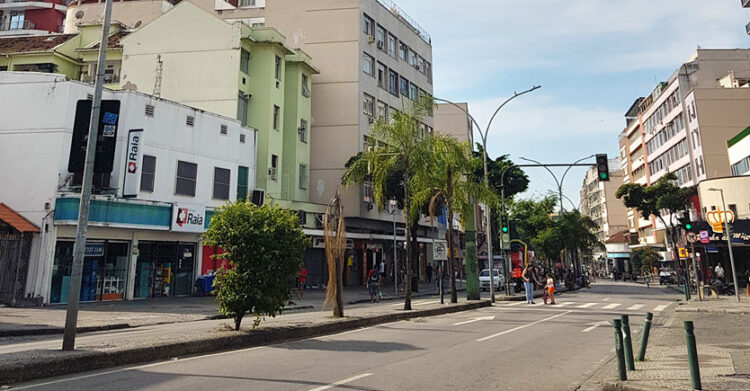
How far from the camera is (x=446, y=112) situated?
71.0m

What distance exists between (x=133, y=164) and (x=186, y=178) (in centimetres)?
322

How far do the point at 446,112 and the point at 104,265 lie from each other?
55.4m

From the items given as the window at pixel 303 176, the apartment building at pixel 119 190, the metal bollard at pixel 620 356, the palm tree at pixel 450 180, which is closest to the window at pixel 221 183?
the apartment building at pixel 119 190

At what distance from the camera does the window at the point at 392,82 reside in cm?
4444

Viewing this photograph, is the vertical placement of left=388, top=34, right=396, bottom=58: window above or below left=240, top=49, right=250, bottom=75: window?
above

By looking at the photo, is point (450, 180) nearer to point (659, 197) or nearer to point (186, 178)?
point (186, 178)

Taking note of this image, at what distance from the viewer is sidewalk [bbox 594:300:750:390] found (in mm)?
6367

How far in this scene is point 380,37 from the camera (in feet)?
143

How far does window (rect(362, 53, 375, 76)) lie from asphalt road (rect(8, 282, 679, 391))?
3099 centimetres

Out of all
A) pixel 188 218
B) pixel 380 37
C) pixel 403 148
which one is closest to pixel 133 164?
pixel 188 218

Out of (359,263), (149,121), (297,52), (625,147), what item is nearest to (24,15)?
(297,52)

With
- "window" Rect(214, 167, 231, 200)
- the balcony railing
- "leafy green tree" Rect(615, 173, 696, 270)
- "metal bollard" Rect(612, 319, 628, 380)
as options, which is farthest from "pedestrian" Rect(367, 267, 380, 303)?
the balcony railing

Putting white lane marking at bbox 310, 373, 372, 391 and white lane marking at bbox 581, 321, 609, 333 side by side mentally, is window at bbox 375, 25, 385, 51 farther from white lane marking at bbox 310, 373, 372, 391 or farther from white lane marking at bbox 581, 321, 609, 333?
white lane marking at bbox 310, 373, 372, 391

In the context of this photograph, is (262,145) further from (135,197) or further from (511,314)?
(511,314)
